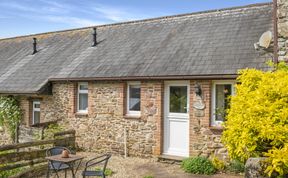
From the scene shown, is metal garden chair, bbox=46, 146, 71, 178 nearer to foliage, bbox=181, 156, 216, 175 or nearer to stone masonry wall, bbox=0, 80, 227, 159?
foliage, bbox=181, 156, 216, 175

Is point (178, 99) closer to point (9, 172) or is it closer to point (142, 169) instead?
point (142, 169)

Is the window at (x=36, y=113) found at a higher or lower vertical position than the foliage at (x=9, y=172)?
higher

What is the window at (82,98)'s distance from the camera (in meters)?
14.8

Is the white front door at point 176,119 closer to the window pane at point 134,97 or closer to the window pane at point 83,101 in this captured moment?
the window pane at point 134,97

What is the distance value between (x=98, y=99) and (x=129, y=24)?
5515 millimetres

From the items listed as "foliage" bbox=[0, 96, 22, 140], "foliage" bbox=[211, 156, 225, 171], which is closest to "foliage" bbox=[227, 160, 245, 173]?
"foliage" bbox=[211, 156, 225, 171]

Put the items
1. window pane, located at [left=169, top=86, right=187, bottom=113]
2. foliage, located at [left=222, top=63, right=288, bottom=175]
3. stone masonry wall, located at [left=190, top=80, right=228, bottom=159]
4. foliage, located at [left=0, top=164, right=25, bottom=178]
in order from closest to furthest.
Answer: foliage, located at [left=222, top=63, right=288, bottom=175], foliage, located at [left=0, top=164, right=25, bottom=178], stone masonry wall, located at [left=190, top=80, right=228, bottom=159], window pane, located at [left=169, top=86, right=187, bottom=113]

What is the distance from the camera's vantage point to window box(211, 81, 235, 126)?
11352 mm

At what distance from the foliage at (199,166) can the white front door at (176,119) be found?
109 cm

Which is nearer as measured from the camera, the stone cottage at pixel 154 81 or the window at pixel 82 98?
the stone cottage at pixel 154 81

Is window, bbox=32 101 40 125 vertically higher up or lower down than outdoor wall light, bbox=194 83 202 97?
lower down

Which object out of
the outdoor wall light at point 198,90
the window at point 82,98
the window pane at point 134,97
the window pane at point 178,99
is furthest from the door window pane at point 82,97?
the outdoor wall light at point 198,90

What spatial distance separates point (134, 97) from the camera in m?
13.3

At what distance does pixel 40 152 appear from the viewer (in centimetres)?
1112
